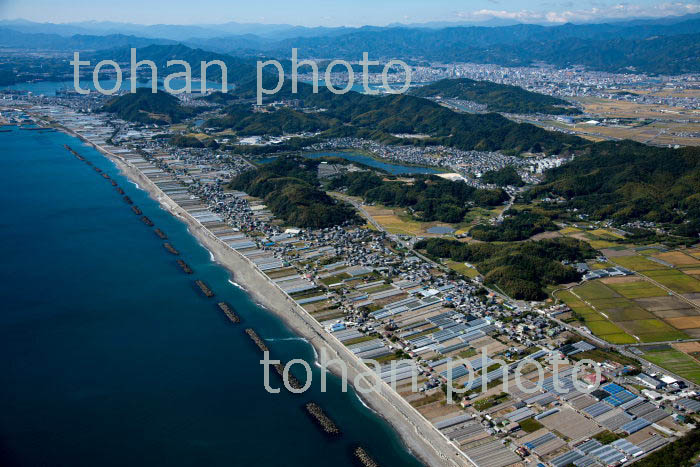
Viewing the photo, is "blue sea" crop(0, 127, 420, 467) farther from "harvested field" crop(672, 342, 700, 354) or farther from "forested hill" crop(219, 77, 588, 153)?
"forested hill" crop(219, 77, 588, 153)

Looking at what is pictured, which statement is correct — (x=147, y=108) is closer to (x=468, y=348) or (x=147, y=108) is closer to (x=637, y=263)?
(x=637, y=263)

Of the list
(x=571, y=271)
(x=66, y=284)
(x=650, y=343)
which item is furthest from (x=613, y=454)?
(x=66, y=284)

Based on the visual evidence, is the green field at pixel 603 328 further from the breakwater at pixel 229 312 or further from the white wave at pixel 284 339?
the breakwater at pixel 229 312

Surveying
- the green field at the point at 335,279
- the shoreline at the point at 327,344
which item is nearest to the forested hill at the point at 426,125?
the shoreline at the point at 327,344

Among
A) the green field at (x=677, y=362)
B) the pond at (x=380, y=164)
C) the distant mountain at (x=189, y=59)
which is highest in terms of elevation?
the distant mountain at (x=189, y=59)

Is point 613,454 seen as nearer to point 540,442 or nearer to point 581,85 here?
point 540,442

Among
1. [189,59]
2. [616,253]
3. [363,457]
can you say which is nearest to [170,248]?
[363,457]
